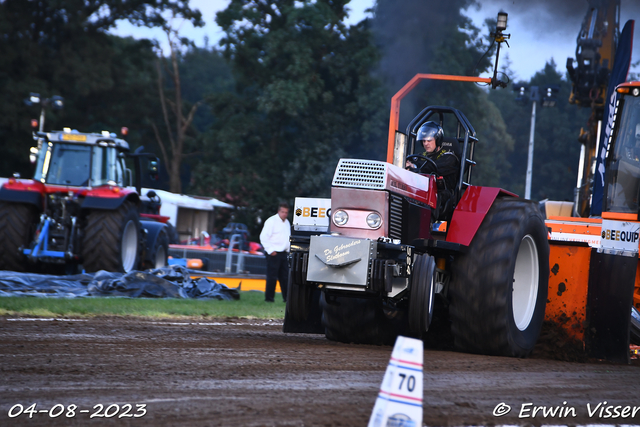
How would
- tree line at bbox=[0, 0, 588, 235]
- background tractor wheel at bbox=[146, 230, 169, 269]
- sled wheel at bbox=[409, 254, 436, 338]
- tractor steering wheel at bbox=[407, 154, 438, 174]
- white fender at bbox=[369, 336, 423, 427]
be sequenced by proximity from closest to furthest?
white fender at bbox=[369, 336, 423, 427] → sled wheel at bbox=[409, 254, 436, 338] → tractor steering wheel at bbox=[407, 154, 438, 174] → background tractor wheel at bbox=[146, 230, 169, 269] → tree line at bbox=[0, 0, 588, 235]

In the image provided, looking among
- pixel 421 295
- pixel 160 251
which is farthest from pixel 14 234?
pixel 421 295

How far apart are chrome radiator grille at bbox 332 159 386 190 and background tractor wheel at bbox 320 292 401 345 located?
1.30 m

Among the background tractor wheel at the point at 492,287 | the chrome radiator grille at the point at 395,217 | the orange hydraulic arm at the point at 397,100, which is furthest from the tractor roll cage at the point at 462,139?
the chrome radiator grille at the point at 395,217

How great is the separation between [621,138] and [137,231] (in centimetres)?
913

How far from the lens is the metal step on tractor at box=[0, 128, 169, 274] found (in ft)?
46.7

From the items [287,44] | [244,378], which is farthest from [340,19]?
[244,378]

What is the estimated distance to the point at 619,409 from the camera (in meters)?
4.64

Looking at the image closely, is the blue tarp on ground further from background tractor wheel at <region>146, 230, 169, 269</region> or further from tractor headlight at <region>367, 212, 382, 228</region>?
tractor headlight at <region>367, 212, 382, 228</region>

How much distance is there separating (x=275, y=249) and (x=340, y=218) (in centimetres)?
770

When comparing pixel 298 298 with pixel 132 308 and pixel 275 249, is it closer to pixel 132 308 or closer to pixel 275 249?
pixel 132 308

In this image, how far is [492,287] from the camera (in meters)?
6.68

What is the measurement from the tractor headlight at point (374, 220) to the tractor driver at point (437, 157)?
0.97 m

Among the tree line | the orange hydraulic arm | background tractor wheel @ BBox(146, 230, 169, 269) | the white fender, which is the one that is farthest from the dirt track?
the tree line

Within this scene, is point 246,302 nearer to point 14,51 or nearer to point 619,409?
point 619,409
